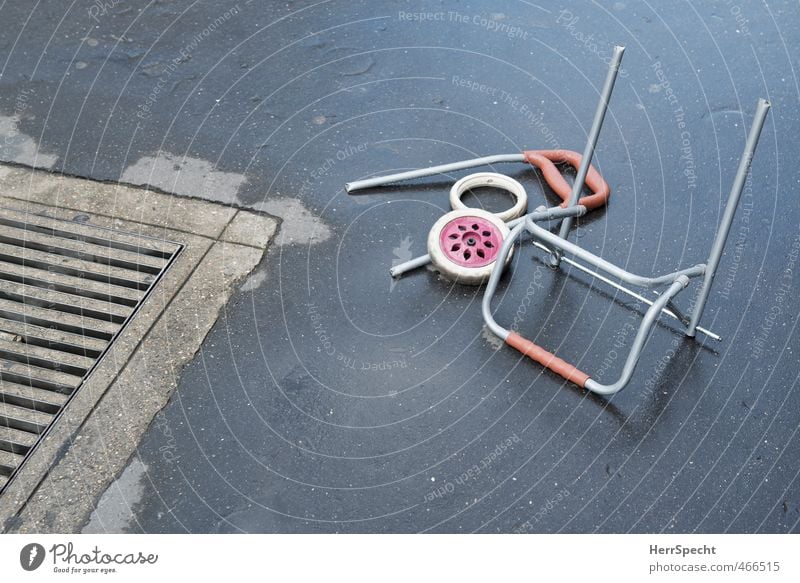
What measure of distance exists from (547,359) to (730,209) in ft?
2.56

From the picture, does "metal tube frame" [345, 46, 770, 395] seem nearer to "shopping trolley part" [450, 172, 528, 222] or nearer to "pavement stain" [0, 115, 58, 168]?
"shopping trolley part" [450, 172, 528, 222]

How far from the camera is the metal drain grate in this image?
→ 3.23 m

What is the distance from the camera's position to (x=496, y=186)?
404 centimetres

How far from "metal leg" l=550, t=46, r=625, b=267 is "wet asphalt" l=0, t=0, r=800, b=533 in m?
0.15

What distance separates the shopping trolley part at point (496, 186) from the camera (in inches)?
152

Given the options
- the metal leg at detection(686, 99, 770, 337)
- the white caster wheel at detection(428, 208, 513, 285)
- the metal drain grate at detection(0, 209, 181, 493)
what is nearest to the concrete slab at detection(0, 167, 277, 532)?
the metal drain grate at detection(0, 209, 181, 493)

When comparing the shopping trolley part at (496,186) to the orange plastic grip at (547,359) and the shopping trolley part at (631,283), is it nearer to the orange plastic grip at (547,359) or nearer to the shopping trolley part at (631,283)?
the shopping trolley part at (631,283)

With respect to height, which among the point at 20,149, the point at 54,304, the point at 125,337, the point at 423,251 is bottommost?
the point at 423,251

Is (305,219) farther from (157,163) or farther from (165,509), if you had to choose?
(165,509)

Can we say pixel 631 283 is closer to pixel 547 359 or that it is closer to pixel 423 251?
pixel 547 359

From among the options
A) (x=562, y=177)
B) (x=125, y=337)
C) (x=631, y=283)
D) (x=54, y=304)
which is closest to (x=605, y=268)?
(x=631, y=283)

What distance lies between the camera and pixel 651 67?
15.4 feet

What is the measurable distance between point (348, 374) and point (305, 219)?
0.82m

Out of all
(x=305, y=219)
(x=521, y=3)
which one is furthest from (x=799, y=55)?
(x=305, y=219)
